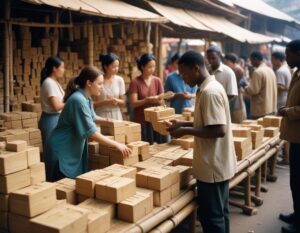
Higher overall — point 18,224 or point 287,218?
point 18,224

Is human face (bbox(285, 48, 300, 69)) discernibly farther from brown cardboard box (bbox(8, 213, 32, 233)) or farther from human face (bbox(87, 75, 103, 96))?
brown cardboard box (bbox(8, 213, 32, 233))

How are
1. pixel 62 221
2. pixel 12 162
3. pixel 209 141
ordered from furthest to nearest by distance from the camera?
pixel 209 141 < pixel 12 162 < pixel 62 221

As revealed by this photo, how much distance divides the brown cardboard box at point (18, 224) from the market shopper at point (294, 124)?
2913 millimetres

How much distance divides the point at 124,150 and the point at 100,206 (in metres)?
0.85

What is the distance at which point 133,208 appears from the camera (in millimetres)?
2654

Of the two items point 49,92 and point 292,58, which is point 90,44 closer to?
→ point 49,92

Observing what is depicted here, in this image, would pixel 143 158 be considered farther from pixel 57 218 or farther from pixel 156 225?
pixel 57 218

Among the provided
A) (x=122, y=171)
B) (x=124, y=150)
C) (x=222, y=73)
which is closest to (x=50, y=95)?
(x=124, y=150)

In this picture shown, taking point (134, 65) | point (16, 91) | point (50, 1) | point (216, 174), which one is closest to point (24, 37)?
point (16, 91)

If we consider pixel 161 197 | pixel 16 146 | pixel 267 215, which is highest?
pixel 16 146

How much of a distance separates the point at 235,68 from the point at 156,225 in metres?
5.34

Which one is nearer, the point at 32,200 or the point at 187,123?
the point at 32,200

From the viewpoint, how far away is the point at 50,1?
4371 mm

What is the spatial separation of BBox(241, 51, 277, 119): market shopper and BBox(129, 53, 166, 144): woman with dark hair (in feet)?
6.99
